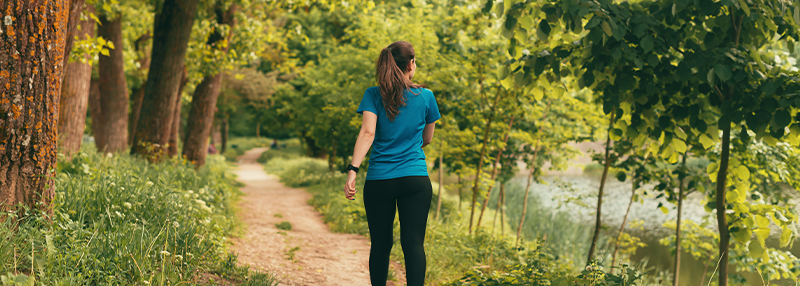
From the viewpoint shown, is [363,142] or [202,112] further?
[202,112]

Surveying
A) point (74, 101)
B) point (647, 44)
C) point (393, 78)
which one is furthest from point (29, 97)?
point (74, 101)

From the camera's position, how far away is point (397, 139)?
8.39 ft

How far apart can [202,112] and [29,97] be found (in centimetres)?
699

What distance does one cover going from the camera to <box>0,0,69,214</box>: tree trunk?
2580mm

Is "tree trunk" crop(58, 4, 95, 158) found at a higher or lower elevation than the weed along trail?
higher

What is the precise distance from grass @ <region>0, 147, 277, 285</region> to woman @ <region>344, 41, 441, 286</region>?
123 centimetres

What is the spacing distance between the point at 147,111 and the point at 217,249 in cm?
429

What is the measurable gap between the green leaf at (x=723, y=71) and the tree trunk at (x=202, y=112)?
28.3ft

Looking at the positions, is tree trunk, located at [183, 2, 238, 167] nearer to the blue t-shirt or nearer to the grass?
the grass

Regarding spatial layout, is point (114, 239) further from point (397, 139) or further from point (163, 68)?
point (163, 68)

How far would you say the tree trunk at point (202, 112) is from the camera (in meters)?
9.35

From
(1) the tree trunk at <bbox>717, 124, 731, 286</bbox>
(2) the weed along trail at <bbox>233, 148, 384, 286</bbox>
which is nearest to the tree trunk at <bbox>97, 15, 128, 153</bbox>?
(2) the weed along trail at <bbox>233, 148, 384, 286</bbox>

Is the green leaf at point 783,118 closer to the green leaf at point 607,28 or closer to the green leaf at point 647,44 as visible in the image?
the green leaf at point 647,44

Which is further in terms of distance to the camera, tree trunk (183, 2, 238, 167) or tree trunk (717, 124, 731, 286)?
tree trunk (183, 2, 238, 167)
